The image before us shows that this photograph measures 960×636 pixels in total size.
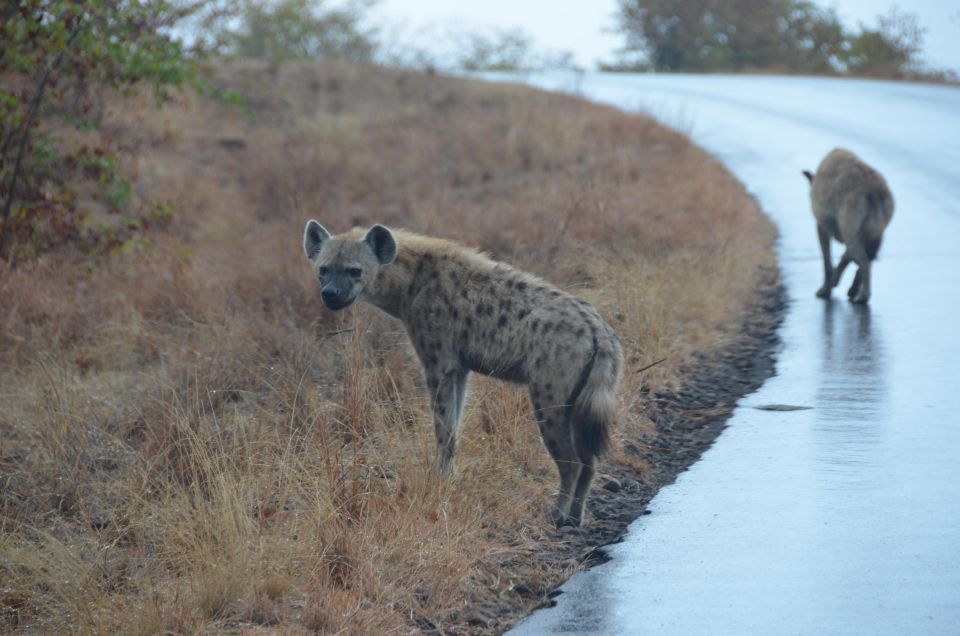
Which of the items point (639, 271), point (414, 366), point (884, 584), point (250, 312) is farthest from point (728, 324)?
point (884, 584)

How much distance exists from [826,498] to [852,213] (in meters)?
4.52

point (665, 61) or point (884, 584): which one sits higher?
point (665, 61)

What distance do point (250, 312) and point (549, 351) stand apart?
4.08 m

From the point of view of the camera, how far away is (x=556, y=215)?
11.7m

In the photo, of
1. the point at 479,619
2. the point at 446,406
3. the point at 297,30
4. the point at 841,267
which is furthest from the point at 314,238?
the point at 297,30

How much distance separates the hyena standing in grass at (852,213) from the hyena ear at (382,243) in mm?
4590

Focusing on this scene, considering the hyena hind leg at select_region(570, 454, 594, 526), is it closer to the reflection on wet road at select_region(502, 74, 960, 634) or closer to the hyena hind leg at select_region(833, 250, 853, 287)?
the reflection on wet road at select_region(502, 74, 960, 634)

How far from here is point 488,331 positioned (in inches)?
226

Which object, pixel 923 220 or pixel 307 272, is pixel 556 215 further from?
pixel 923 220

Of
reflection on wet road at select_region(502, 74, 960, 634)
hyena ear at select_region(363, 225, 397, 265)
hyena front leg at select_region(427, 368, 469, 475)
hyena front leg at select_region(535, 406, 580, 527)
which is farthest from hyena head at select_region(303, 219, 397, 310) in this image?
reflection on wet road at select_region(502, 74, 960, 634)

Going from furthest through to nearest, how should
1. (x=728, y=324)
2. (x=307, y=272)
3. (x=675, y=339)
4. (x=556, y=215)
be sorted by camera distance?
(x=556, y=215) < (x=307, y=272) < (x=728, y=324) < (x=675, y=339)

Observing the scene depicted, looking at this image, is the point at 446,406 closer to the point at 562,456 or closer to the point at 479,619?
the point at 562,456

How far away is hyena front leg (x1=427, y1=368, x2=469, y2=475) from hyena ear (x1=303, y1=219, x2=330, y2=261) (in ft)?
3.19

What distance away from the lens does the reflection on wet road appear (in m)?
4.39
